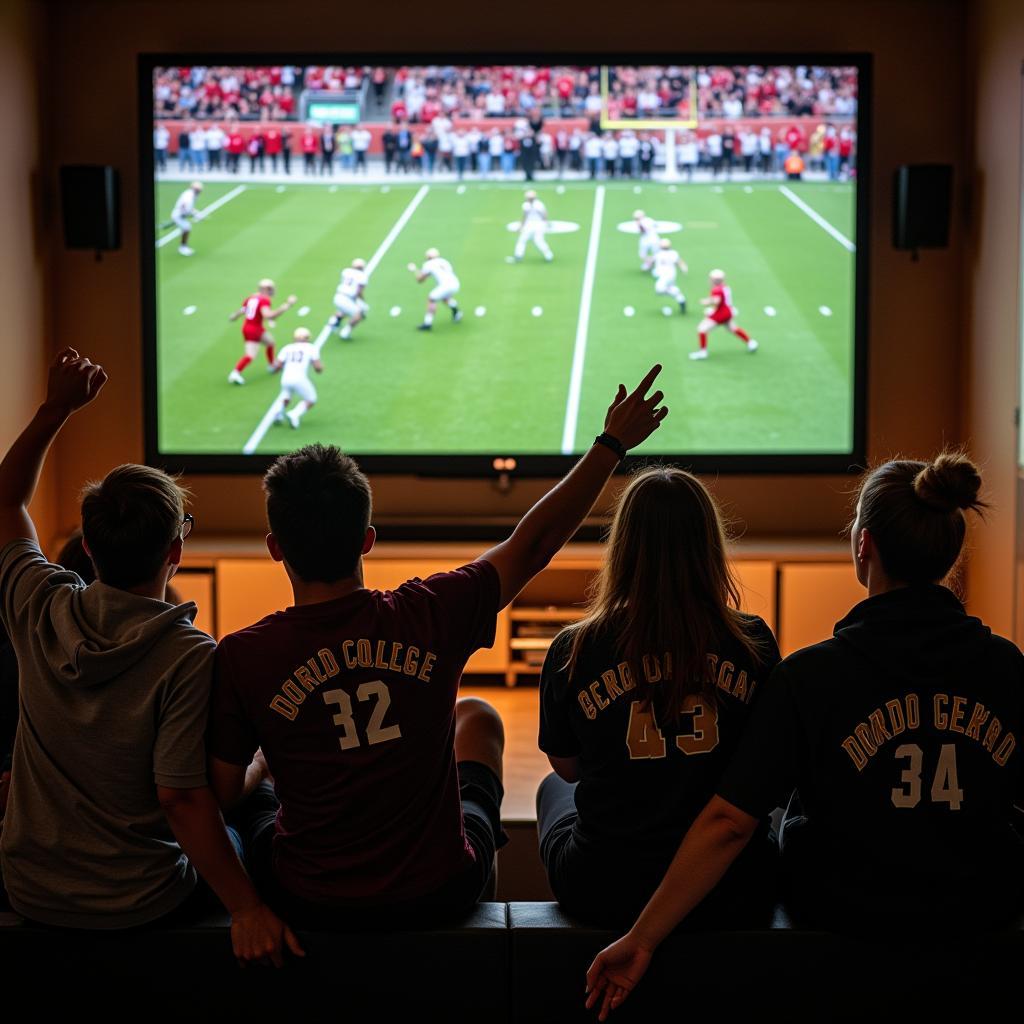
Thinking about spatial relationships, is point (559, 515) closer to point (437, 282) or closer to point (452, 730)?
point (452, 730)

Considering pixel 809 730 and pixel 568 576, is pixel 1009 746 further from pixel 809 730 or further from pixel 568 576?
pixel 568 576

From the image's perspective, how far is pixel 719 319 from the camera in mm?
6336

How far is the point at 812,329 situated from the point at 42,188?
3672 mm

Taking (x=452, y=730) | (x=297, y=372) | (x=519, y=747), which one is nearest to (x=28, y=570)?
(x=452, y=730)

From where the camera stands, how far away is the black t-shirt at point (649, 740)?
2.07 meters

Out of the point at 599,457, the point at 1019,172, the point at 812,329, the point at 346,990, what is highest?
the point at 1019,172

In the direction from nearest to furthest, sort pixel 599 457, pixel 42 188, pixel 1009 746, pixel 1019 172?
pixel 1009 746, pixel 599 457, pixel 1019 172, pixel 42 188

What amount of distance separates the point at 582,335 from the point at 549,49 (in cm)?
134

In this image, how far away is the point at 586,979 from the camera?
2.05 meters

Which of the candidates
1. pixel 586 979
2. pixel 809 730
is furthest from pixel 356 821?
pixel 809 730

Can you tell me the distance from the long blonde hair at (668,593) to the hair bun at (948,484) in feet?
1.05

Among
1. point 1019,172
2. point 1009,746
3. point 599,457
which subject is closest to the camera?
point 1009,746

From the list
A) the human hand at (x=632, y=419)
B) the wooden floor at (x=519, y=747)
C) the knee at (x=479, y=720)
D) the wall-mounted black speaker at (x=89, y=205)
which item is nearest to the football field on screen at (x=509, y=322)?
the wall-mounted black speaker at (x=89, y=205)

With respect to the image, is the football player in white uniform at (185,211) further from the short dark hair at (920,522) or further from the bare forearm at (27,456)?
the short dark hair at (920,522)
